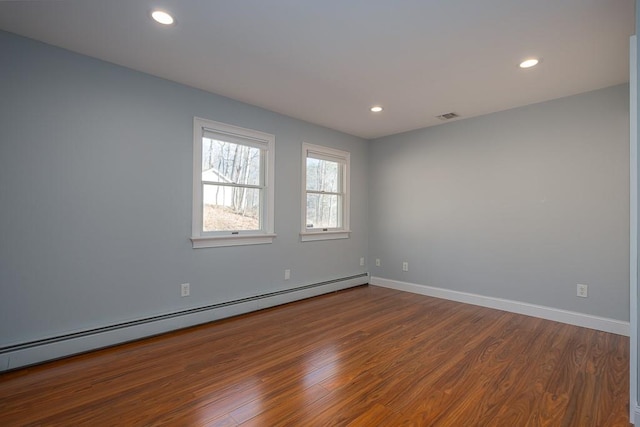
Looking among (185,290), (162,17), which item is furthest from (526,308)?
(162,17)

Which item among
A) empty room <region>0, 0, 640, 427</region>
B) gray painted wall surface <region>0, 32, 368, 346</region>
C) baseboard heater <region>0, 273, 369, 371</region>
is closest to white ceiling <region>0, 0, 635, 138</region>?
empty room <region>0, 0, 640, 427</region>

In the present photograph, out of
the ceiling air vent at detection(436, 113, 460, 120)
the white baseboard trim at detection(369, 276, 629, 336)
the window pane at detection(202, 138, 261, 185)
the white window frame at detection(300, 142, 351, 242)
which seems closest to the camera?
the white baseboard trim at detection(369, 276, 629, 336)

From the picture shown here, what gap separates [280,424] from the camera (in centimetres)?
170

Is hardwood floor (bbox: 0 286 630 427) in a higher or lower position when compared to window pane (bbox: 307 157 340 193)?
lower

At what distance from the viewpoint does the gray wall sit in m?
3.08

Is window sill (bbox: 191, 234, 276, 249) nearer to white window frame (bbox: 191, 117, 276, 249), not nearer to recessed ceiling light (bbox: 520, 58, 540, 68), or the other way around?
white window frame (bbox: 191, 117, 276, 249)

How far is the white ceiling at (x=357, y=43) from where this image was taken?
1.96 m

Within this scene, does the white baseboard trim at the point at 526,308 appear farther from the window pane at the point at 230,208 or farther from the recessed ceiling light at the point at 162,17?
the recessed ceiling light at the point at 162,17

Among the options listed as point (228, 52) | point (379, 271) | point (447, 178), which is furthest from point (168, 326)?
point (447, 178)

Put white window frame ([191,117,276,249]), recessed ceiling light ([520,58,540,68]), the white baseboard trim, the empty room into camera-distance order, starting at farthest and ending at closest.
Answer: white window frame ([191,117,276,249])
the white baseboard trim
recessed ceiling light ([520,58,540,68])
the empty room

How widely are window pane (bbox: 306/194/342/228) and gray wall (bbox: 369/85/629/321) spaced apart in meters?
0.87

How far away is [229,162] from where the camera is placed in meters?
3.53

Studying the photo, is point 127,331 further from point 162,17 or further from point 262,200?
point 162,17

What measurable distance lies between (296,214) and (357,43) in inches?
91.6
